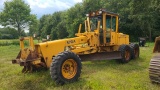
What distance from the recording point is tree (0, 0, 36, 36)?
37.6 m

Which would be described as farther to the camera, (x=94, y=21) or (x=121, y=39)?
(x=121, y=39)

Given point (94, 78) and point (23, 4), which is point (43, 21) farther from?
point (94, 78)

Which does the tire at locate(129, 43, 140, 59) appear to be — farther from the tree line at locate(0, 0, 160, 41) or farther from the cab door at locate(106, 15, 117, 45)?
the tree line at locate(0, 0, 160, 41)

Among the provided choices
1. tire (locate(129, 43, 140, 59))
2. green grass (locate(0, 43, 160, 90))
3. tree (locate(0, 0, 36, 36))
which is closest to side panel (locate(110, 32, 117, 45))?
tire (locate(129, 43, 140, 59))

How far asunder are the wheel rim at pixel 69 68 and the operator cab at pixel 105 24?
2857mm

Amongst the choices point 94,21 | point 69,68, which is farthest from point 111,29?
point 69,68

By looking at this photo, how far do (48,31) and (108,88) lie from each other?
64795mm

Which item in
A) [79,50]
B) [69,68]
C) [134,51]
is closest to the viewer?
[69,68]

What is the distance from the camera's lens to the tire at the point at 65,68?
19.5 feet

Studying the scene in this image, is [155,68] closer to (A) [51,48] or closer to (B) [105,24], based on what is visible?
(A) [51,48]

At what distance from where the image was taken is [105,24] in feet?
29.6

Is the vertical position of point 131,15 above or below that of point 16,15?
below

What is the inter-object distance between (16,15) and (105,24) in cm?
3217

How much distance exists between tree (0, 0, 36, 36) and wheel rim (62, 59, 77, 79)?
33.6m
